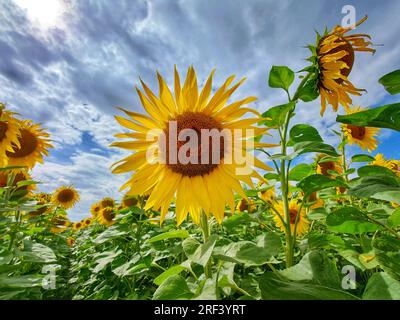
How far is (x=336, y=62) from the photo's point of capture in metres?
1.90

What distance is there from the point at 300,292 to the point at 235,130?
117cm

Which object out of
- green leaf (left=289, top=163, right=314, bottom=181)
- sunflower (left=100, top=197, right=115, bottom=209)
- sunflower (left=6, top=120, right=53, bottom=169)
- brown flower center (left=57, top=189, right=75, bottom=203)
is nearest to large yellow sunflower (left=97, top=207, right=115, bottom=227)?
sunflower (left=100, top=197, right=115, bottom=209)

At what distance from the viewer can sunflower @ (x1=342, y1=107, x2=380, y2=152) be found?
4.07 meters

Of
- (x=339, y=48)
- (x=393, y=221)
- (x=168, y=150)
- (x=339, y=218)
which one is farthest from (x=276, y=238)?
(x=339, y=48)

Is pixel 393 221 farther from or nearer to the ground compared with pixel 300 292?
farther from the ground

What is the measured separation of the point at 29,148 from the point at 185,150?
3.32m

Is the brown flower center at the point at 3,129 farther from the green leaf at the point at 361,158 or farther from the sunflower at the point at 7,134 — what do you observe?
the green leaf at the point at 361,158

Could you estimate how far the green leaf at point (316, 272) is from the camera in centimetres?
111

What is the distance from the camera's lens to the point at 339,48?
199 cm

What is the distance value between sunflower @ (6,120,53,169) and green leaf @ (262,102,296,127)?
3566mm

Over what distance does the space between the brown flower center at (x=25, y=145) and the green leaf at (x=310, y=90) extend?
152 inches

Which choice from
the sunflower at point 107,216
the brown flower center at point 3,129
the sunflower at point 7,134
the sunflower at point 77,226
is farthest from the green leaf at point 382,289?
the sunflower at point 77,226

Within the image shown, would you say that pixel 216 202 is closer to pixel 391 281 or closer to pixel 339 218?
pixel 339 218
